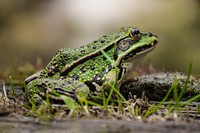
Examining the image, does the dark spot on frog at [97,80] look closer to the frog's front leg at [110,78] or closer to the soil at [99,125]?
the frog's front leg at [110,78]

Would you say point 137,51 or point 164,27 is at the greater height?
point 164,27

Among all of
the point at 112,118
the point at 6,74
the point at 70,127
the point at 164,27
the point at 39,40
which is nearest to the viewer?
the point at 70,127

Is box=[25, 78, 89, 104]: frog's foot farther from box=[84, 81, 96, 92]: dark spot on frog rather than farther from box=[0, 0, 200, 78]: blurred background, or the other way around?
box=[0, 0, 200, 78]: blurred background

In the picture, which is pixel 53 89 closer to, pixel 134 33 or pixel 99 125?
pixel 134 33

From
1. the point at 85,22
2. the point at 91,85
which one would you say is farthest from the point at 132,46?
the point at 85,22

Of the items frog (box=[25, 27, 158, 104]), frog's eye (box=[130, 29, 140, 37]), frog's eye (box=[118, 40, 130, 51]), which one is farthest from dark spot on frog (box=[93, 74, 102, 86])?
frog's eye (box=[130, 29, 140, 37])

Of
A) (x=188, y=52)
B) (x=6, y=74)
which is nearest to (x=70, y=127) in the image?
(x=6, y=74)

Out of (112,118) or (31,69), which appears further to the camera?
(31,69)

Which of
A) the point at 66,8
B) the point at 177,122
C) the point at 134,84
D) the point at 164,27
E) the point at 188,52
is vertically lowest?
the point at 177,122

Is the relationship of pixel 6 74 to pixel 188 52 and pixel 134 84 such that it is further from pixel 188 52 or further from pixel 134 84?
pixel 188 52
